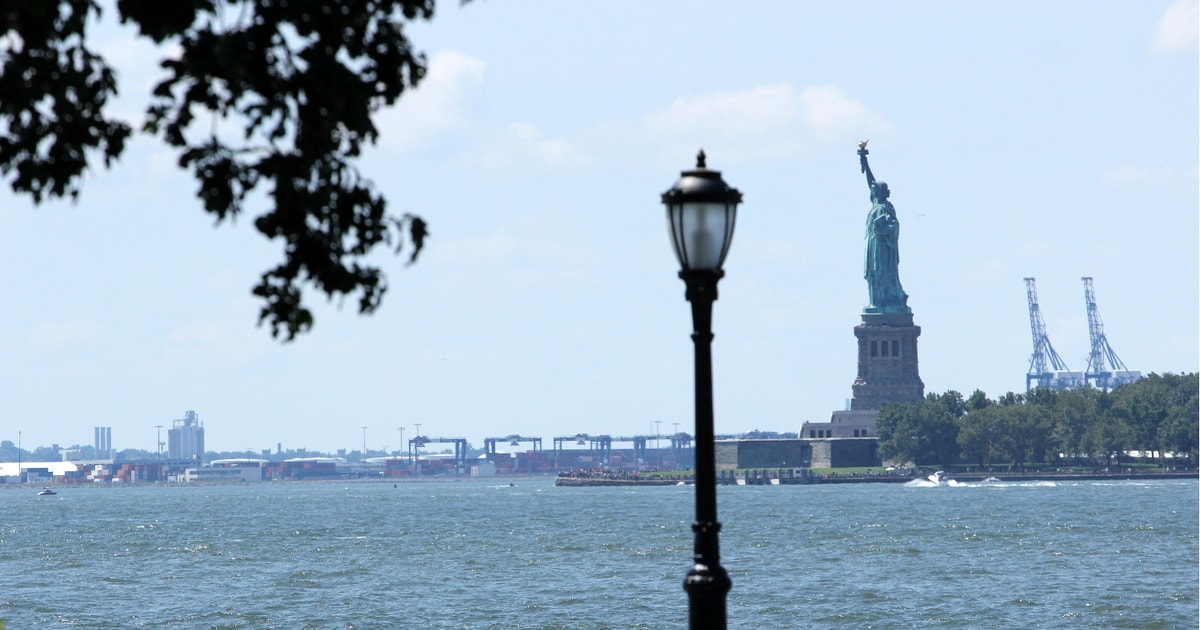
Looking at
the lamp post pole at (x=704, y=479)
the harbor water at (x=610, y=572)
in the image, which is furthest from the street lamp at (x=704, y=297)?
the harbor water at (x=610, y=572)

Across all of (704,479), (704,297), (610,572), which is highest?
(704,297)

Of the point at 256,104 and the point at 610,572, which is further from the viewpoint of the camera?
the point at 610,572

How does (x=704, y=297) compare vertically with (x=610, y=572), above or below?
above

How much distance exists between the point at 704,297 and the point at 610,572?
57.9 metres

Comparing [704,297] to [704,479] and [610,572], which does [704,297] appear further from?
[610,572]

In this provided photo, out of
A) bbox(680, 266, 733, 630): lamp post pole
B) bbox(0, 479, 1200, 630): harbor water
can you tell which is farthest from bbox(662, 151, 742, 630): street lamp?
bbox(0, 479, 1200, 630): harbor water

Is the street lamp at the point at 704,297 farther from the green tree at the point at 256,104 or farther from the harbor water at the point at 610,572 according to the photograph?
the harbor water at the point at 610,572

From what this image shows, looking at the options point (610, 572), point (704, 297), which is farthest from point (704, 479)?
point (610, 572)

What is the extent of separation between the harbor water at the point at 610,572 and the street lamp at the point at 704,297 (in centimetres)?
3684

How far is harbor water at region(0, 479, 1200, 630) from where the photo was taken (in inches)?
2046

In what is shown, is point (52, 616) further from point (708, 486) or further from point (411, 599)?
point (708, 486)

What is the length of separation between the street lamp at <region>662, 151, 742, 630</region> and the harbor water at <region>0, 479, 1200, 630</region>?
36.8 metres

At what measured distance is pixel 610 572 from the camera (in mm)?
68875

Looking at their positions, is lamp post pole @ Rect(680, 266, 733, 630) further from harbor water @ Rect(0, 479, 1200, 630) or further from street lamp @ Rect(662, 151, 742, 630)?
harbor water @ Rect(0, 479, 1200, 630)
